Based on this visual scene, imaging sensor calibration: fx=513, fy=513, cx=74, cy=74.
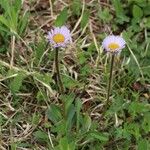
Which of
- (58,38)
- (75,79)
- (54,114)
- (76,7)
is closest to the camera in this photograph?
(58,38)

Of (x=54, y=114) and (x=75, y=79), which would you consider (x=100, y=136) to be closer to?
(x=54, y=114)

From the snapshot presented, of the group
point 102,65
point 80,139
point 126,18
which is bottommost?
point 80,139

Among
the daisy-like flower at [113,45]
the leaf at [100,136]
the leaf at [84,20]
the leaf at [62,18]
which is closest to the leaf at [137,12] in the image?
the leaf at [84,20]

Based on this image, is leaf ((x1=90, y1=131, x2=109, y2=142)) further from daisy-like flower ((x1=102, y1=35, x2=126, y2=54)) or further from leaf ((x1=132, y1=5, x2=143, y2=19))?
leaf ((x1=132, y1=5, x2=143, y2=19))

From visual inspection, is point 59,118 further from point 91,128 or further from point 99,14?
point 99,14

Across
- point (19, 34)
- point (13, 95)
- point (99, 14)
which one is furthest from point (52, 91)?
point (99, 14)

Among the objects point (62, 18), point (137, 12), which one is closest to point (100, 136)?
point (62, 18)

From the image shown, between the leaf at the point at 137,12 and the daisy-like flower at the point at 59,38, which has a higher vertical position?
the daisy-like flower at the point at 59,38

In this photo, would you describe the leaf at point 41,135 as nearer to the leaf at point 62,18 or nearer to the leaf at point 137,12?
the leaf at point 62,18
